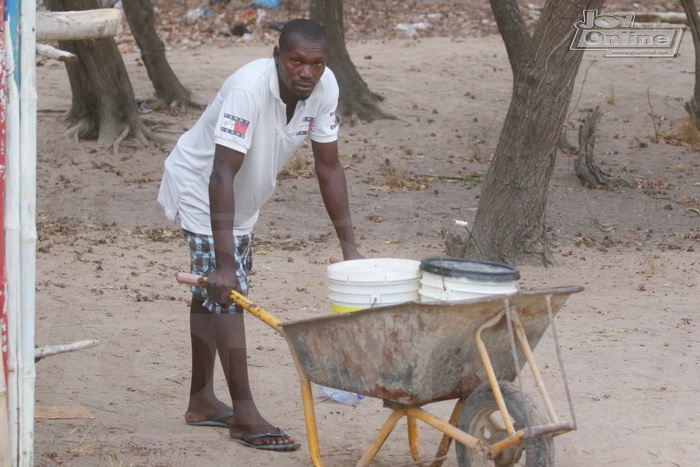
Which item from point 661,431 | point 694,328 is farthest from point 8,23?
point 694,328

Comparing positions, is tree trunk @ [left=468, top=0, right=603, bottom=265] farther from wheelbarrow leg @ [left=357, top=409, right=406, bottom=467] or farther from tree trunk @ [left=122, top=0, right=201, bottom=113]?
tree trunk @ [left=122, top=0, right=201, bottom=113]

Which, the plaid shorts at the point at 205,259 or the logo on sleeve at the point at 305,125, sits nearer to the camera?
the logo on sleeve at the point at 305,125

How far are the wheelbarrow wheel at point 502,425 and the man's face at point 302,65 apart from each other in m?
1.34

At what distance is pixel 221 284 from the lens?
3578mm

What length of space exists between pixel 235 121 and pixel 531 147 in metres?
3.65

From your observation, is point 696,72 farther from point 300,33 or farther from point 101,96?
point 300,33

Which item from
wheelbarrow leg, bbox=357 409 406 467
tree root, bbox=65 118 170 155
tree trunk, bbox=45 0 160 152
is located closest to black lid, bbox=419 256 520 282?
wheelbarrow leg, bbox=357 409 406 467

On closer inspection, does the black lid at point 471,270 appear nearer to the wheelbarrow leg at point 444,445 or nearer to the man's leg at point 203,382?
the wheelbarrow leg at point 444,445

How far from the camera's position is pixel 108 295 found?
6207 mm

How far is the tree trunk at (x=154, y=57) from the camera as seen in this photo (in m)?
11.2

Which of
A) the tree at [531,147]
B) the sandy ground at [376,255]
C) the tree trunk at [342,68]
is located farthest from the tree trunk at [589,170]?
the tree trunk at [342,68]
